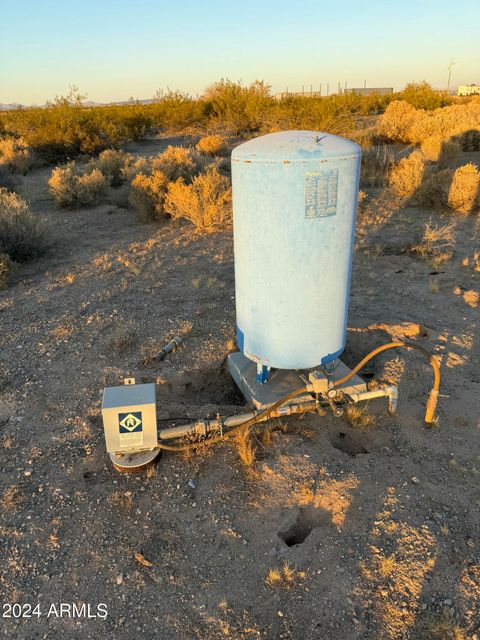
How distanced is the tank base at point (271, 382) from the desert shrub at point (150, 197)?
6.28 m

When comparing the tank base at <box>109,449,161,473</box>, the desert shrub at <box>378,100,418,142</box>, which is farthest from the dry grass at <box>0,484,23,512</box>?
the desert shrub at <box>378,100,418,142</box>

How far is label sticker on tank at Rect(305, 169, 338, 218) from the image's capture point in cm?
285

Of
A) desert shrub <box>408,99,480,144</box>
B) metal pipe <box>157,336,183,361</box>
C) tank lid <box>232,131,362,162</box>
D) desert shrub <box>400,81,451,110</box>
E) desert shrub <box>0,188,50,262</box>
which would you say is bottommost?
metal pipe <box>157,336,183,361</box>

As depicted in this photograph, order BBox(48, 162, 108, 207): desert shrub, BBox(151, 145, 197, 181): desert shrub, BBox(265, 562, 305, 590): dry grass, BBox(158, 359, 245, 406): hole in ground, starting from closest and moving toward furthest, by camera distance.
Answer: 1. BBox(265, 562, 305, 590): dry grass
2. BBox(158, 359, 245, 406): hole in ground
3. BBox(48, 162, 108, 207): desert shrub
4. BBox(151, 145, 197, 181): desert shrub

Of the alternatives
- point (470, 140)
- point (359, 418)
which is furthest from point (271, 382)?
point (470, 140)

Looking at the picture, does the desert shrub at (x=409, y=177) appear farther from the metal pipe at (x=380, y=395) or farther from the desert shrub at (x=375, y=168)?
the metal pipe at (x=380, y=395)

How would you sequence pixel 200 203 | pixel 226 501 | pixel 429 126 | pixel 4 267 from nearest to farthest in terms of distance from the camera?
1. pixel 226 501
2. pixel 4 267
3. pixel 200 203
4. pixel 429 126

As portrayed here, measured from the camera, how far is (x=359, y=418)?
3.77 m

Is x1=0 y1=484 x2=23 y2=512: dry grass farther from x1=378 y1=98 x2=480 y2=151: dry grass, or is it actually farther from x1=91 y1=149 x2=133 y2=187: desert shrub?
x1=378 y1=98 x2=480 y2=151: dry grass

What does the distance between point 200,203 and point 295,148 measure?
655cm

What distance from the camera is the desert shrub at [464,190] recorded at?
9.28 metres

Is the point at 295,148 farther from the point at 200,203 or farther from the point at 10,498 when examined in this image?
the point at 200,203

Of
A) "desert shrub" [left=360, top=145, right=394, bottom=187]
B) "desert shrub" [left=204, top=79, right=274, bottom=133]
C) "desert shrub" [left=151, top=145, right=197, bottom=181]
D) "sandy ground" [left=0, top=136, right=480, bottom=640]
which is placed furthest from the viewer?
"desert shrub" [left=204, top=79, right=274, bottom=133]

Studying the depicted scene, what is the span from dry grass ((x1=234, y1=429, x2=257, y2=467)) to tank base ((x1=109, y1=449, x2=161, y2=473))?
2.05 ft
